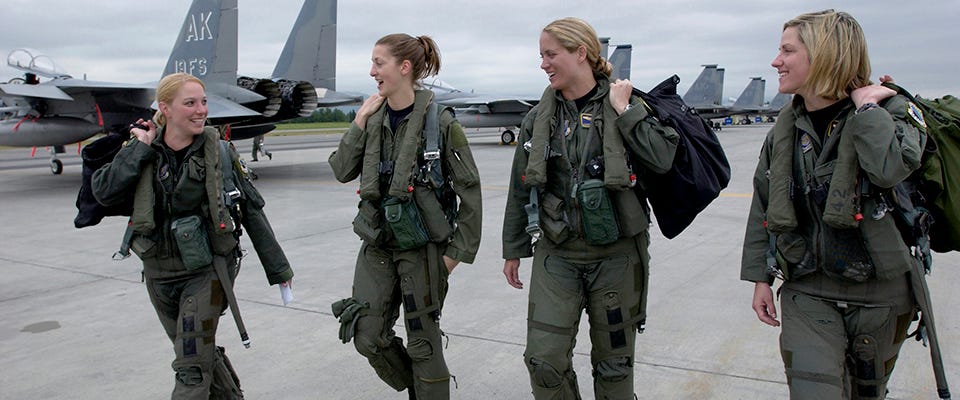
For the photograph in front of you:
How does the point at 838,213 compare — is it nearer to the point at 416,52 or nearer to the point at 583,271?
the point at 583,271

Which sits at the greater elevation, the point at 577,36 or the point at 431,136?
the point at 577,36

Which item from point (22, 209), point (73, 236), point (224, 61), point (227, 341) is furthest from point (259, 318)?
point (224, 61)

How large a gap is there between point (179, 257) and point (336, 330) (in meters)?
2.03

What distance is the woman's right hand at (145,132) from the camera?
10.1 feet

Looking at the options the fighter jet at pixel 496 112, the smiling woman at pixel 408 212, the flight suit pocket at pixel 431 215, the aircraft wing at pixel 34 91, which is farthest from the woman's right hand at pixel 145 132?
the fighter jet at pixel 496 112

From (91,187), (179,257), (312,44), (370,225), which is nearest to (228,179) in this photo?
(179,257)

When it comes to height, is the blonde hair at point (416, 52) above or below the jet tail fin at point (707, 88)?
above

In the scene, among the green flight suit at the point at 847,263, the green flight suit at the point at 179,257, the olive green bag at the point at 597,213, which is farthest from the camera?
the green flight suit at the point at 179,257

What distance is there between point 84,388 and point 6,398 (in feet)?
1.31

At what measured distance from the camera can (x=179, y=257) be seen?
3.10 m

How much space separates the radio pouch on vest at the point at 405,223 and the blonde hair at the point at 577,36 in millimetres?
990

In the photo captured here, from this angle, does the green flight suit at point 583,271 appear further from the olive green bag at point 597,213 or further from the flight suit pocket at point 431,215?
the flight suit pocket at point 431,215

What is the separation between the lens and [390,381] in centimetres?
338

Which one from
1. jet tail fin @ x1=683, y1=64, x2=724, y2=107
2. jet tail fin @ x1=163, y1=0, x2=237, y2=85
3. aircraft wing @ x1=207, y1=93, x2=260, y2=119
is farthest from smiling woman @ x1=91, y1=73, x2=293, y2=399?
jet tail fin @ x1=683, y1=64, x2=724, y2=107
